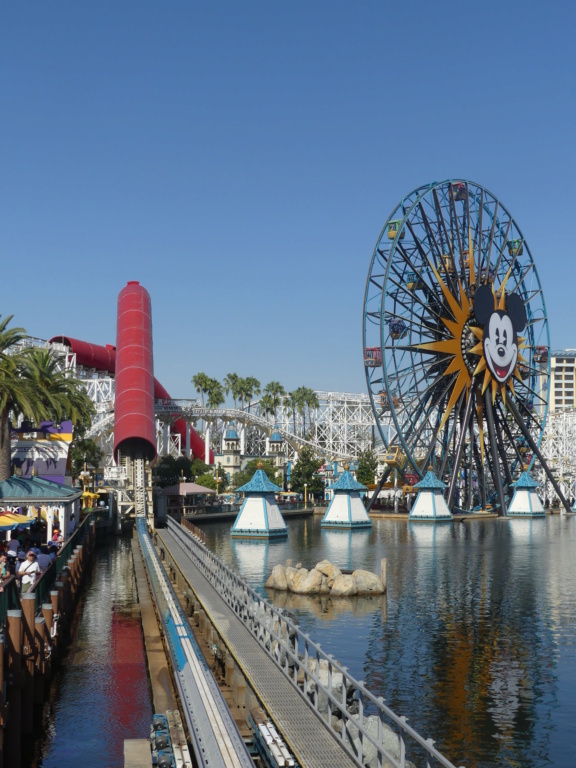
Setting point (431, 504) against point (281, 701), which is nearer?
point (281, 701)

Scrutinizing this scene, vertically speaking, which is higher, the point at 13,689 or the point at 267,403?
the point at 267,403

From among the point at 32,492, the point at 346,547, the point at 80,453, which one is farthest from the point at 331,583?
the point at 80,453

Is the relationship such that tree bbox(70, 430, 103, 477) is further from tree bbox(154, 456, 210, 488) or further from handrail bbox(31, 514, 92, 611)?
handrail bbox(31, 514, 92, 611)

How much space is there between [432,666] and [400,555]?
30964mm

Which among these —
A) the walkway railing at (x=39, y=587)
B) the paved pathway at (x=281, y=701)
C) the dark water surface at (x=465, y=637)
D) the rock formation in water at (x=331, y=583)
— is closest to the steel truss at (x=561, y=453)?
the dark water surface at (x=465, y=637)

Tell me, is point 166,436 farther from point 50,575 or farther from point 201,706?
point 201,706

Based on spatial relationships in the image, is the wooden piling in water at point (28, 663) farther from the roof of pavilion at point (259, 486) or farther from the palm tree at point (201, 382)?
the palm tree at point (201, 382)

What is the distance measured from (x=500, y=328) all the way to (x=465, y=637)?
63647 mm

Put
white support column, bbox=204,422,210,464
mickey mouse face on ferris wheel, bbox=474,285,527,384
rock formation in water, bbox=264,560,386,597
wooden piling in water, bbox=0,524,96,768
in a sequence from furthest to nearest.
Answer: white support column, bbox=204,422,210,464, mickey mouse face on ferris wheel, bbox=474,285,527,384, rock formation in water, bbox=264,560,386,597, wooden piling in water, bbox=0,524,96,768

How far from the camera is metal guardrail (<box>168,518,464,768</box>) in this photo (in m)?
13.6

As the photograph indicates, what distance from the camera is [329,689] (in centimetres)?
1554

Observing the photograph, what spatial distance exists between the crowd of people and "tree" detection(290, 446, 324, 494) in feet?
273

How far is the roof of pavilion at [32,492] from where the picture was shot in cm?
3791

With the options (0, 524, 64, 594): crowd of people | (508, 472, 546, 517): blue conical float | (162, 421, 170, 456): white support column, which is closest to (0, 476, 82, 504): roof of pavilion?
(0, 524, 64, 594): crowd of people
